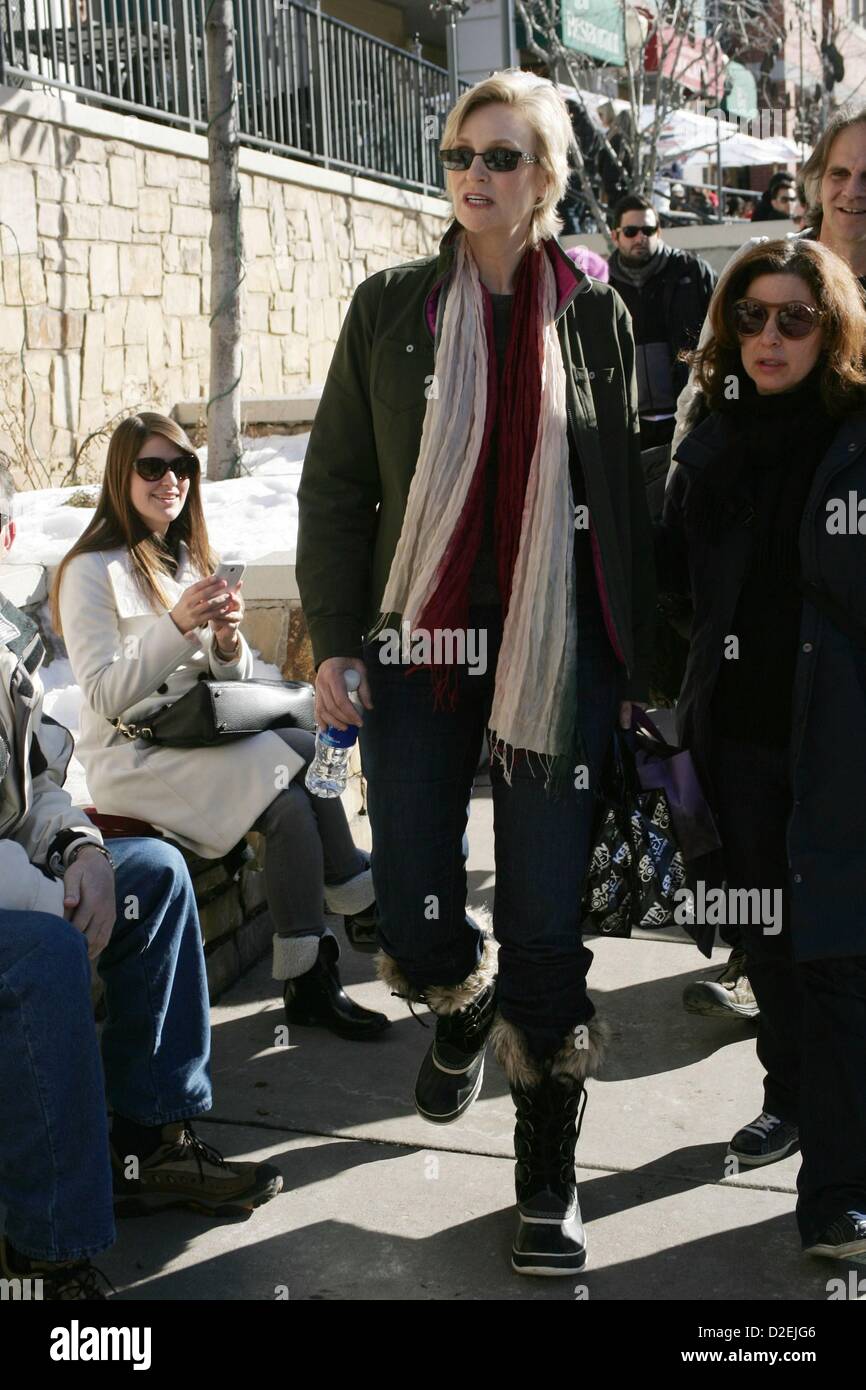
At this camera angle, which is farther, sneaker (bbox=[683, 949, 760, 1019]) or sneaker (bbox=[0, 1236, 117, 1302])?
sneaker (bbox=[683, 949, 760, 1019])

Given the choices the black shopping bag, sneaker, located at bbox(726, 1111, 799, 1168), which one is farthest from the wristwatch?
sneaker, located at bbox(726, 1111, 799, 1168)

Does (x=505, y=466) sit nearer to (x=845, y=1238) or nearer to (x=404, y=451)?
(x=404, y=451)

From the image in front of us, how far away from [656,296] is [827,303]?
3.38 meters

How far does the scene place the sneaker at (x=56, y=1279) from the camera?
2.55 m

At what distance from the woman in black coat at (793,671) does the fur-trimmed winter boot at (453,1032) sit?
1.56ft

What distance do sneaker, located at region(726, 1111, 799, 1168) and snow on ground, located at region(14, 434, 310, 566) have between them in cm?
275

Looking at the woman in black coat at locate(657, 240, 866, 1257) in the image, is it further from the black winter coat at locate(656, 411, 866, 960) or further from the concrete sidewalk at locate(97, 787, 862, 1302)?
the concrete sidewalk at locate(97, 787, 862, 1302)

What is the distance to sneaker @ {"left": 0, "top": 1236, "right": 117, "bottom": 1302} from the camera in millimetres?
2553

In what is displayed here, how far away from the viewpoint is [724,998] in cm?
388

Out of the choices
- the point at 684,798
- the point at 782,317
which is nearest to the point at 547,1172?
the point at 684,798

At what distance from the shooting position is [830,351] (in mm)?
2869

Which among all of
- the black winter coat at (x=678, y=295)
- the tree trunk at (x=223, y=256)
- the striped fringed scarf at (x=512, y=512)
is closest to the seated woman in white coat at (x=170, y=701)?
the striped fringed scarf at (x=512, y=512)

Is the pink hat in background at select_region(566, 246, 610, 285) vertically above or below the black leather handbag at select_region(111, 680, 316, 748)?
above

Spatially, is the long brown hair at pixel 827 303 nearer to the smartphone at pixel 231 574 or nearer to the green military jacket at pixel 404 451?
the green military jacket at pixel 404 451
